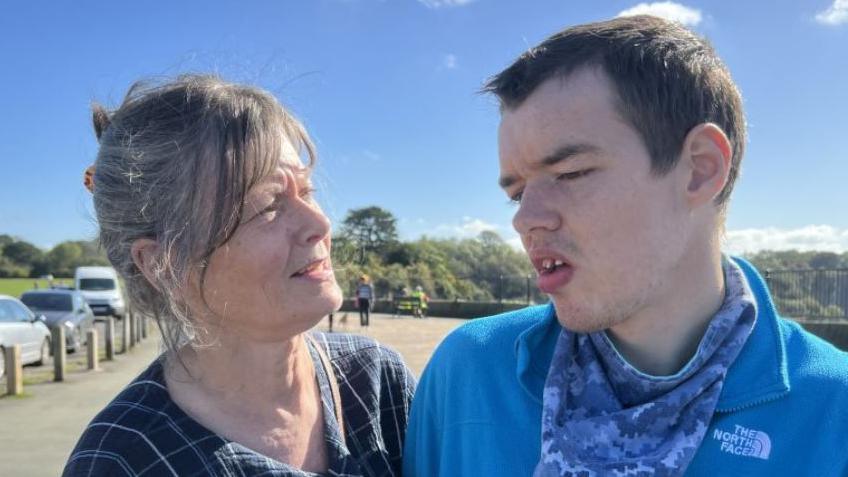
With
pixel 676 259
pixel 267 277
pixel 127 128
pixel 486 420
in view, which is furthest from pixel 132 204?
pixel 676 259

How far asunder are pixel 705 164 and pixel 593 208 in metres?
0.32

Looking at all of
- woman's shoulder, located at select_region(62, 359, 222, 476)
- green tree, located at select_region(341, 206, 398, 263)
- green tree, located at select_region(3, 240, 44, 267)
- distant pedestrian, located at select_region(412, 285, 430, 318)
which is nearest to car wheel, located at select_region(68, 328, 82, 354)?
distant pedestrian, located at select_region(412, 285, 430, 318)

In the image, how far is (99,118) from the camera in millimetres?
2232

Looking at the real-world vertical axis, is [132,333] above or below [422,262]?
below

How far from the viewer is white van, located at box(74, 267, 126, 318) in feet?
A: 86.4

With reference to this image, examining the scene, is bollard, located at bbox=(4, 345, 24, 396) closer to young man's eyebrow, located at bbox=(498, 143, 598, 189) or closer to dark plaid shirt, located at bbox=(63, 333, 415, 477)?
dark plaid shirt, located at bbox=(63, 333, 415, 477)

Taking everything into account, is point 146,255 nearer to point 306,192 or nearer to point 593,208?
point 306,192

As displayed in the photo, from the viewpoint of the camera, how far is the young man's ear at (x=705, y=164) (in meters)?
1.59

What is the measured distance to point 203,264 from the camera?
2037 mm

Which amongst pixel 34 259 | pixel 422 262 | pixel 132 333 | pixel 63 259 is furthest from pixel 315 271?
pixel 34 259

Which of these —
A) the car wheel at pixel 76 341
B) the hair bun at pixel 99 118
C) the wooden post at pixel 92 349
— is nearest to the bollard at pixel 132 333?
the car wheel at pixel 76 341

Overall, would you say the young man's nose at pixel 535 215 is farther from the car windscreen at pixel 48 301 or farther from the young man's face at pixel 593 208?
the car windscreen at pixel 48 301

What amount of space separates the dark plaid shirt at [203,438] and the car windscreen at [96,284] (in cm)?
2786

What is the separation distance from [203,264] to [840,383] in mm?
1706
